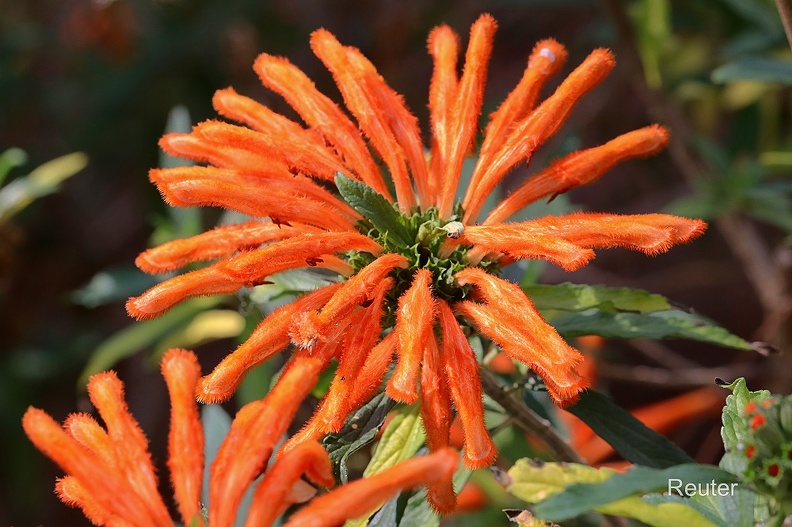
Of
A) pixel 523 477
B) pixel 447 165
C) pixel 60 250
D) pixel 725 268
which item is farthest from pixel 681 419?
pixel 60 250

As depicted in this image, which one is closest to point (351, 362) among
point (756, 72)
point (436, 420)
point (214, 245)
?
point (436, 420)

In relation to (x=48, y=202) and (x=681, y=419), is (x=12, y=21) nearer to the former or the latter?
(x=48, y=202)

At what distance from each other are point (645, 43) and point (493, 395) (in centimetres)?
164

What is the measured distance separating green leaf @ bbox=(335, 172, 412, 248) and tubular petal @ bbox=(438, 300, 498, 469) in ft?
0.69

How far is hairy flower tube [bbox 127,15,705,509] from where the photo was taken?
145cm

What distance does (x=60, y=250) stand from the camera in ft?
15.0

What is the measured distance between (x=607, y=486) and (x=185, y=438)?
2.26 feet

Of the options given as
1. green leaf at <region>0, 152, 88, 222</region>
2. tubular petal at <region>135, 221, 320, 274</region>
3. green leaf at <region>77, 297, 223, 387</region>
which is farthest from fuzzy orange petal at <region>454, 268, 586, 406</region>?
green leaf at <region>0, 152, 88, 222</region>

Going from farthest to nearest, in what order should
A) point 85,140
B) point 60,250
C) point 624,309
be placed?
point 60,250
point 85,140
point 624,309

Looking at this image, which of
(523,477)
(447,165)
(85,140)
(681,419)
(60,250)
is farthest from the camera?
(60,250)

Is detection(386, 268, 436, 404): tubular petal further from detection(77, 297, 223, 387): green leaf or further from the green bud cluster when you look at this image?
detection(77, 297, 223, 387): green leaf

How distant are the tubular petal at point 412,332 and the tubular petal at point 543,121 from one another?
261 mm

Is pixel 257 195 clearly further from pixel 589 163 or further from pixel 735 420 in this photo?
pixel 735 420

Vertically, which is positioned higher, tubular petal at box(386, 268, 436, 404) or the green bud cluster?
tubular petal at box(386, 268, 436, 404)
